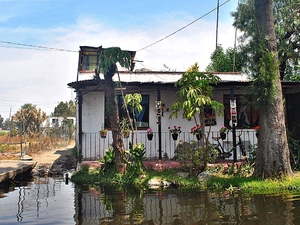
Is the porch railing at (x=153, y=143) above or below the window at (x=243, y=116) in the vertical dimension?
below

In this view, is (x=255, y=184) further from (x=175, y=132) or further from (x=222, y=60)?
(x=222, y=60)

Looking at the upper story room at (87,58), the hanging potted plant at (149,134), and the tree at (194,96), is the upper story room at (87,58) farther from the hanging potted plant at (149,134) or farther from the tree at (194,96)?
the tree at (194,96)

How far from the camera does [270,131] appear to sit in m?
9.20

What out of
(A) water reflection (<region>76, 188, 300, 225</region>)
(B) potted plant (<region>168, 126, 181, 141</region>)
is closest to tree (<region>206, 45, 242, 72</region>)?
(B) potted plant (<region>168, 126, 181, 141</region>)

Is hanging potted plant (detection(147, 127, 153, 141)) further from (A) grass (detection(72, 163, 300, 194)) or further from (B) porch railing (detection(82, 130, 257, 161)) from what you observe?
(A) grass (detection(72, 163, 300, 194))

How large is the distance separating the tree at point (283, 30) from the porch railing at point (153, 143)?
6.42 meters

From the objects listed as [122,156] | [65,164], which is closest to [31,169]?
[65,164]

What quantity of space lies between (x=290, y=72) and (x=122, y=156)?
1572 centimetres

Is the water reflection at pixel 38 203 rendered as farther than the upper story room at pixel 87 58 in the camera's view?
No

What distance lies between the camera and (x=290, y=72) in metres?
21.0

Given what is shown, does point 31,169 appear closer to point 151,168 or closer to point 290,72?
point 151,168

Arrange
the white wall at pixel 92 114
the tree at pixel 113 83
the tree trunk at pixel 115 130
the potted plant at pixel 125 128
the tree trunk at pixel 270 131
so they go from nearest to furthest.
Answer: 1. the tree trunk at pixel 270 131
2. the tree at pixel 113 83
3. the tree trunk at pixel 115 130
4. the potted plant at pixel 125 128
5. the white wall at pixel 92 114

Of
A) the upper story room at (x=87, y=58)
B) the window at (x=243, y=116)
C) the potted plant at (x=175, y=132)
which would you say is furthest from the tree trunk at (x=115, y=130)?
the upper story room at (x=87, y=58)

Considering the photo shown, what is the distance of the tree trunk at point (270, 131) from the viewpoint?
9078 millimetres
